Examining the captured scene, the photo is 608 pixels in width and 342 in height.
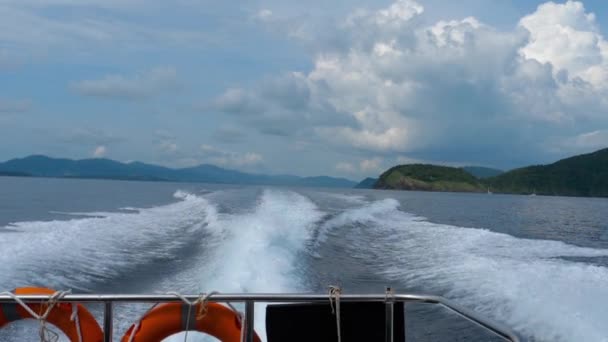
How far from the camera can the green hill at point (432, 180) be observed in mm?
142575

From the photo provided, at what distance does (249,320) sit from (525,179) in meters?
154

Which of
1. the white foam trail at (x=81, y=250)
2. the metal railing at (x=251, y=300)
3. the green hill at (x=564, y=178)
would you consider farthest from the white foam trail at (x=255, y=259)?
the green hill at (x=564, y=178)

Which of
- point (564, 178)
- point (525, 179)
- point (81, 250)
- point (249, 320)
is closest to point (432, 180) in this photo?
point (525, 179)

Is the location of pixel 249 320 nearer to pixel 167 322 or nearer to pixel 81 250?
pixel 167 322

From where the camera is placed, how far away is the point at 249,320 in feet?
9.51

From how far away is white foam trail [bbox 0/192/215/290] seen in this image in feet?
28.1

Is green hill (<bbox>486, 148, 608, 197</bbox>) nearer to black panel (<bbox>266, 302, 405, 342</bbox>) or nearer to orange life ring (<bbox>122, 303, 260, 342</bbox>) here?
black panel (<bbox>266, 302, 405, 342</bbox>)

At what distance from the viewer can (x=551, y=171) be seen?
146750 mm

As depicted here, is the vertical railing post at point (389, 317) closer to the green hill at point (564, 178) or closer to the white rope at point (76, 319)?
the white rope at point (76, 319)

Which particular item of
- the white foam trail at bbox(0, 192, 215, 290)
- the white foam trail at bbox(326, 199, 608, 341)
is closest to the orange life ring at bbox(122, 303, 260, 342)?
the white foam trail at bbox(326, 199, 608, 341)

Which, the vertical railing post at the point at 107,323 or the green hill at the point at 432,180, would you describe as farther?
the green hill at the point at 432,180

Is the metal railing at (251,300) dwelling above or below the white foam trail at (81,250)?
above

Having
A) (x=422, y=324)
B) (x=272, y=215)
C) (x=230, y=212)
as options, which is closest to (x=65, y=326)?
(x=422, y=324)

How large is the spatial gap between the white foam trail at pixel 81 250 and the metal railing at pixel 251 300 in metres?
5.74
